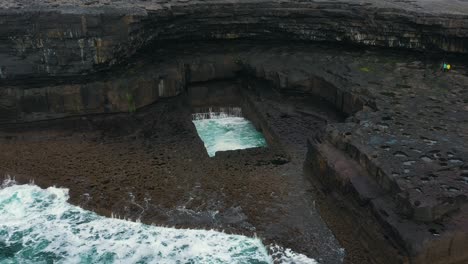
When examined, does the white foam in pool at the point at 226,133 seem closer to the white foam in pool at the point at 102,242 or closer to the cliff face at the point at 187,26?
the cliff face at the point at 187,26

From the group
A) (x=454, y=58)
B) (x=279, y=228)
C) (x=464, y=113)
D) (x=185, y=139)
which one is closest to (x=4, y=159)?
(x=185, y=139)

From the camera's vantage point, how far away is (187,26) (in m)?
20.7

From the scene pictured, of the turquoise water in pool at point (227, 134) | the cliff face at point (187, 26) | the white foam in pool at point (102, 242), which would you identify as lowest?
the white foam in pool at point (102, 242)

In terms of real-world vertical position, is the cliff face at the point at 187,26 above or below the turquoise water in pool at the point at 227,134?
above

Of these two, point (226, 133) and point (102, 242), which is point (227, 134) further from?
point (102, 242)

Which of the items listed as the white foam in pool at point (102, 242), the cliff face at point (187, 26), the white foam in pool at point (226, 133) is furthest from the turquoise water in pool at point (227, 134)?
the white foam in pool at point (102, 242)

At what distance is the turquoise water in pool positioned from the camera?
741 inches

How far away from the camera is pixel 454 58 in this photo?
19266mm

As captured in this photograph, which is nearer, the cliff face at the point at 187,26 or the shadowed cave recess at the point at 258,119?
the shadowed cave recess at the point at 258,119

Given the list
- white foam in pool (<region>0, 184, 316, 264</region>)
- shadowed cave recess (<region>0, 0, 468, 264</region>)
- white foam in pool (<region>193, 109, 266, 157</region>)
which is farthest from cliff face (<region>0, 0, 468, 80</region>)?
white foam in pool (<region>0, 184, 316, 264</region>)

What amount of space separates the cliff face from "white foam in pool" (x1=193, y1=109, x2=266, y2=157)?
Result: 12.5ft

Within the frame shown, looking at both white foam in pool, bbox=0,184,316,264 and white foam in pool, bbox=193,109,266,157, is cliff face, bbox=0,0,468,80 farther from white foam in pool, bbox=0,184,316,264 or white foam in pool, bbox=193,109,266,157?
white foam in pool, bbox=0,184,316,264

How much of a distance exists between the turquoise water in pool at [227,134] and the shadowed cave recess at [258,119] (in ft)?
0.30

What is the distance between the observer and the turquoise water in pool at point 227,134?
61.8 feet
